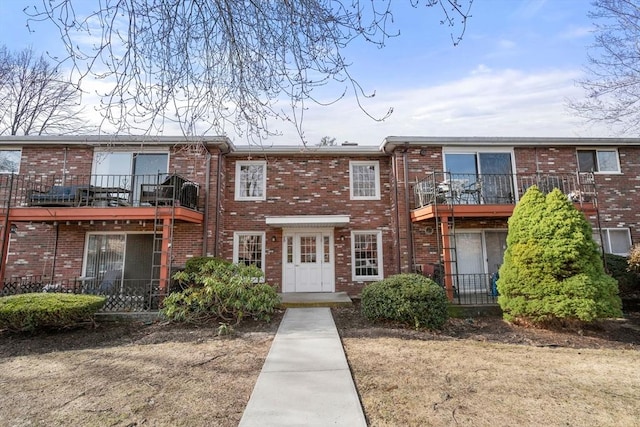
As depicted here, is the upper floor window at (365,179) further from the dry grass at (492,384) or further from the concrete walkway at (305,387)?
the dry grass at (492,384)

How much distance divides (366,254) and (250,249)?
13.5 ft

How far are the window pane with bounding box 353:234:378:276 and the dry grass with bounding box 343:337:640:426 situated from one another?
5.55 m

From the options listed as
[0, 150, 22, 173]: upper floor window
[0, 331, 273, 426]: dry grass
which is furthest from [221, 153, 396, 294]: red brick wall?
[0, 150, 22, 173]: upper floor window

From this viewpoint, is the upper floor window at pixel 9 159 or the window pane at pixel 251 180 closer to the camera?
the upper floor window at pixel 9 159

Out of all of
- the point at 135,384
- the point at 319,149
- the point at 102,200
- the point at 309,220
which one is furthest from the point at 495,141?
the point at 102,200

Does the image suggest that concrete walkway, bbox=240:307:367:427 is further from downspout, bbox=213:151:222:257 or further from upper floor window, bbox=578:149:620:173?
upper floor window, bbox=578:149:620:173

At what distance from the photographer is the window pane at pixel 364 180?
12.1 m

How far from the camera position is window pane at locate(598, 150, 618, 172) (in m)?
11.9

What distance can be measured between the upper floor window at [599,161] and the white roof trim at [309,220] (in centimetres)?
882

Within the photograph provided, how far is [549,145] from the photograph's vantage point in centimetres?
1172

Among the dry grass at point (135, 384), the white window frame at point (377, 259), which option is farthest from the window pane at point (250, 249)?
the dry grass at point (135, 384)

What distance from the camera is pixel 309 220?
1091 centimetres

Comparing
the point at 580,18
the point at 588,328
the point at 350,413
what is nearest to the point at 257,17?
the point at 350,413

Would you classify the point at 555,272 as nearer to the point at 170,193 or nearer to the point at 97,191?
the point at 170,193
